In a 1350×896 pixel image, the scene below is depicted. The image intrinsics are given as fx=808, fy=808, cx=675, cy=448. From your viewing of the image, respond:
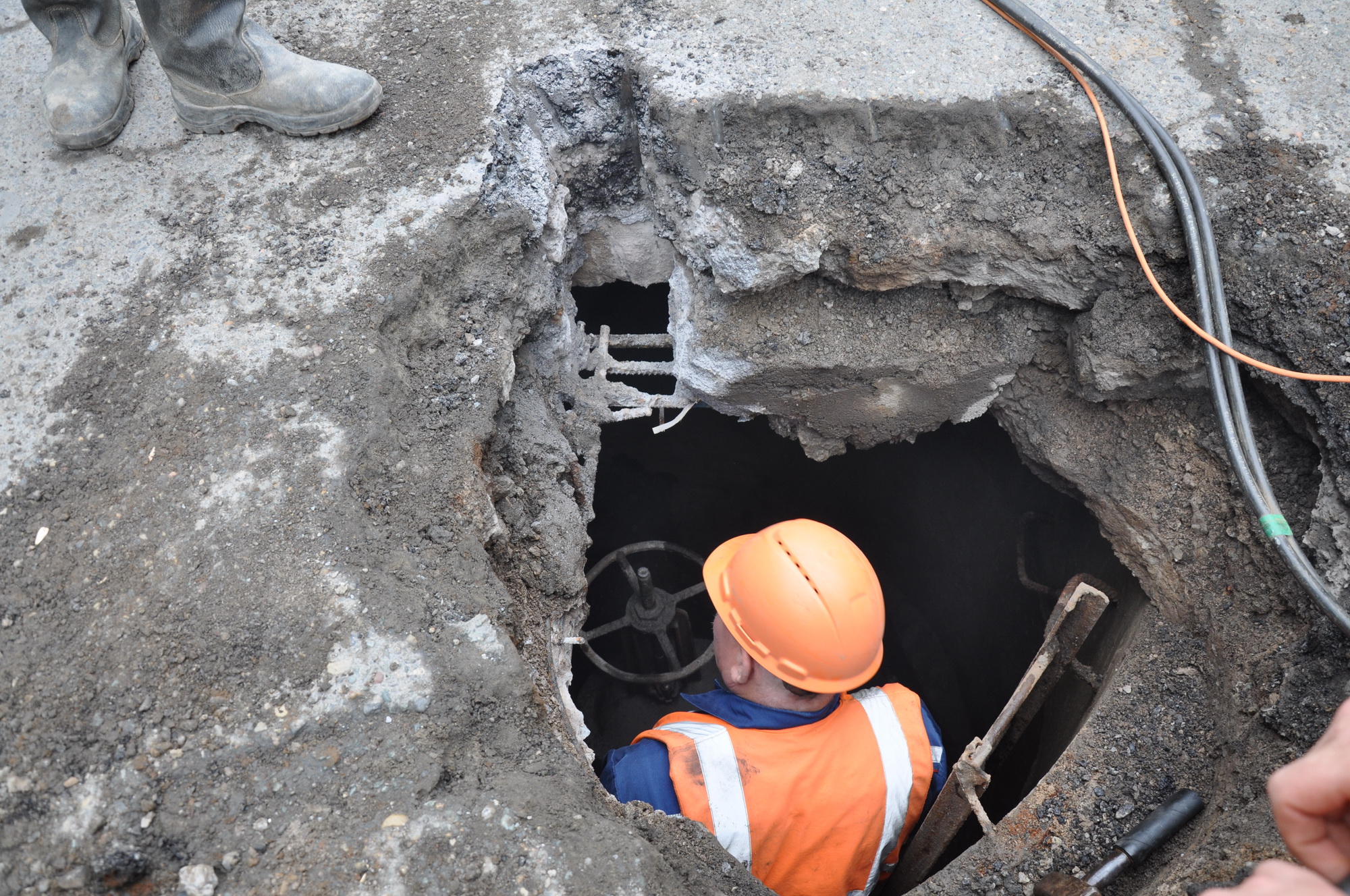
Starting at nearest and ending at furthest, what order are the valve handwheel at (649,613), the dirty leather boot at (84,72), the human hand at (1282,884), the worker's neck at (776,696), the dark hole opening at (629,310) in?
1. the human hand at (1282,884)
2. the worker's neck at (776,696)
3. the dirty leather boot at (84,72)
4. the valve handwheel at (649,613)
5. the dark hole opening at (629,310)

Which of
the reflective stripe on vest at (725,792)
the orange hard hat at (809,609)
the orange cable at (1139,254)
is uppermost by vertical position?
the orange cable at (1139,254)

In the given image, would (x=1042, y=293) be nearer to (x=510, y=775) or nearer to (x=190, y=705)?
(x=510, y=775)

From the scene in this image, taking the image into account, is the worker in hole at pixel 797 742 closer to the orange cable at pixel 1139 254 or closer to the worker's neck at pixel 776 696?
the worker's neck at pixel 776 696

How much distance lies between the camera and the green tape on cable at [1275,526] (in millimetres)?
1978

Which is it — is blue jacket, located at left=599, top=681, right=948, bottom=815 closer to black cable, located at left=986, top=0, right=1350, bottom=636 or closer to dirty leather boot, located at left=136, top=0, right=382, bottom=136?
black cable, located at left=986, top=0, right=1350, bottom=636

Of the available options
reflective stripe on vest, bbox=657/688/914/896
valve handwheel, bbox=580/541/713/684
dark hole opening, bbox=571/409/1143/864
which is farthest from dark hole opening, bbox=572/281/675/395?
reflective stripe on vest, bbox=657/688/914/896

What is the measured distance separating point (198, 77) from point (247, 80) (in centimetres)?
14

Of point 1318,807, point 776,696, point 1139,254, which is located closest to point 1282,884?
point 1318,807

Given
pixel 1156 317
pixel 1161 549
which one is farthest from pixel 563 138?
pixel 1161 549

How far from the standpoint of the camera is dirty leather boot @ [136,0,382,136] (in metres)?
2.40

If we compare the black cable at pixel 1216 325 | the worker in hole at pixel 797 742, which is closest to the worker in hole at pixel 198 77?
the worker in hole at pixel 797 742

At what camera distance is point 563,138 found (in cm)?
267

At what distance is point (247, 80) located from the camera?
249 cm

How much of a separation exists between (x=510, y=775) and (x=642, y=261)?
1.97m
